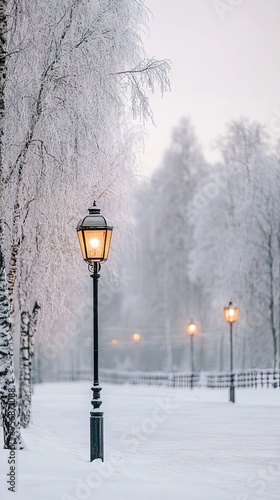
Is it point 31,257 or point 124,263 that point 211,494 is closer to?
point 31,257

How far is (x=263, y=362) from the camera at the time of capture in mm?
47875

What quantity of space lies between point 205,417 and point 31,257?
10.4 m

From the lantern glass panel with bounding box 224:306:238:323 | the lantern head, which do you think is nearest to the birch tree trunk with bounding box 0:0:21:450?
the lantern head

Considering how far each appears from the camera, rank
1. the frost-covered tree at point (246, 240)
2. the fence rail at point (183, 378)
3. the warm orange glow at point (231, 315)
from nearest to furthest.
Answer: the warm orange glow at point (231, 315), the fence rail at point (183, 378), the frost-covered tree at point (246, 240)

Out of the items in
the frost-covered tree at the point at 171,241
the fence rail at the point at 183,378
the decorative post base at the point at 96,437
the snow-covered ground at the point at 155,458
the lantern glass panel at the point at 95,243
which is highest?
the frost-covered tree at the point at 171,241

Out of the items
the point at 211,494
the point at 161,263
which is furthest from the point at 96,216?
the point at 161,263

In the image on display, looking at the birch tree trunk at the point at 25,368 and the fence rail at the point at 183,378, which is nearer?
the birch tree trunk at the point at 25,368

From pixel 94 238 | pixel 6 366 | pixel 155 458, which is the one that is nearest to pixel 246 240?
pixel 155 458

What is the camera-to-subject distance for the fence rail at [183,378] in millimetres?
Answer: 37594

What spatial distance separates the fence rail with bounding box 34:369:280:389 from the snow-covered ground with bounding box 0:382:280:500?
376 inches

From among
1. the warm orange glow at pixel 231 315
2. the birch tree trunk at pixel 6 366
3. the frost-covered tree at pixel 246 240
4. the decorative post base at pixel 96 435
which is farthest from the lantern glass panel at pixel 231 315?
the birch tree trunk at pixel 6 366

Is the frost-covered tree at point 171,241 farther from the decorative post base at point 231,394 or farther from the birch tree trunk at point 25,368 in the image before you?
the birch tree trunk at point 25,368

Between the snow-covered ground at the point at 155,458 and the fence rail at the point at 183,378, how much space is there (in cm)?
955

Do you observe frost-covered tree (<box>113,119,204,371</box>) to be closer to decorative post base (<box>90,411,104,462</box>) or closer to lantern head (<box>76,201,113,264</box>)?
lantern head (<box>76,201,113,264</box>)
